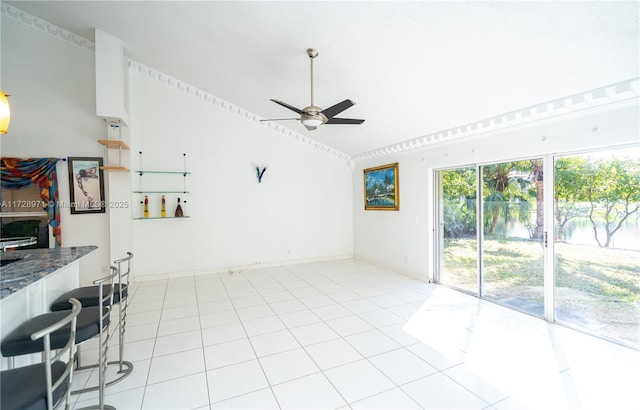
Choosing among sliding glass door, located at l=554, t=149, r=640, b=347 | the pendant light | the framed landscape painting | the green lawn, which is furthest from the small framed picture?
sliding glass door, located at l=554, t=149, r=640, b=347

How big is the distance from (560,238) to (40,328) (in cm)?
453

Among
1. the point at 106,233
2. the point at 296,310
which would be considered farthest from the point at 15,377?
the point at 106,233

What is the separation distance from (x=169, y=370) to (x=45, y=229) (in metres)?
3.56

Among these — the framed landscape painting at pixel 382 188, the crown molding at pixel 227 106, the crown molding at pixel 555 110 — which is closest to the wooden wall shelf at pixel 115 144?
the crown molding at pixel 227 106

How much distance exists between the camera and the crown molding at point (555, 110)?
2.42 m

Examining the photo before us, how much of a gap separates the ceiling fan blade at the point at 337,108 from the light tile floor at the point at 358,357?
2316 millimetres

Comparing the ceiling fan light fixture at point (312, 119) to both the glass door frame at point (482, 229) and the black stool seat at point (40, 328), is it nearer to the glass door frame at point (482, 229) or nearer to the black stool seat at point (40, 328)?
the black stool seat at point (40, 328)

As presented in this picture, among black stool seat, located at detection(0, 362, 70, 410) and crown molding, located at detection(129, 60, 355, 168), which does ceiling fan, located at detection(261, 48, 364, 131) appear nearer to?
crown molding, located at detection(129, 60, 355, 168)

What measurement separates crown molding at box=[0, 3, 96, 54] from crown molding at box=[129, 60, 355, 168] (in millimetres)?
635

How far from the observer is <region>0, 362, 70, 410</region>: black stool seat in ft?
3.35

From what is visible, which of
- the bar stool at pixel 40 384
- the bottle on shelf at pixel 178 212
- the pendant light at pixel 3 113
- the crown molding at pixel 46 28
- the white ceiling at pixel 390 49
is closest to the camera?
the bar stool at pixel 40 384

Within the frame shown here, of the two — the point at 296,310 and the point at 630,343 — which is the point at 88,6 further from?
the point at 630,343

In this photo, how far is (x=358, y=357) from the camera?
2488 millimetres

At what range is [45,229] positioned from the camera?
4.18 m
